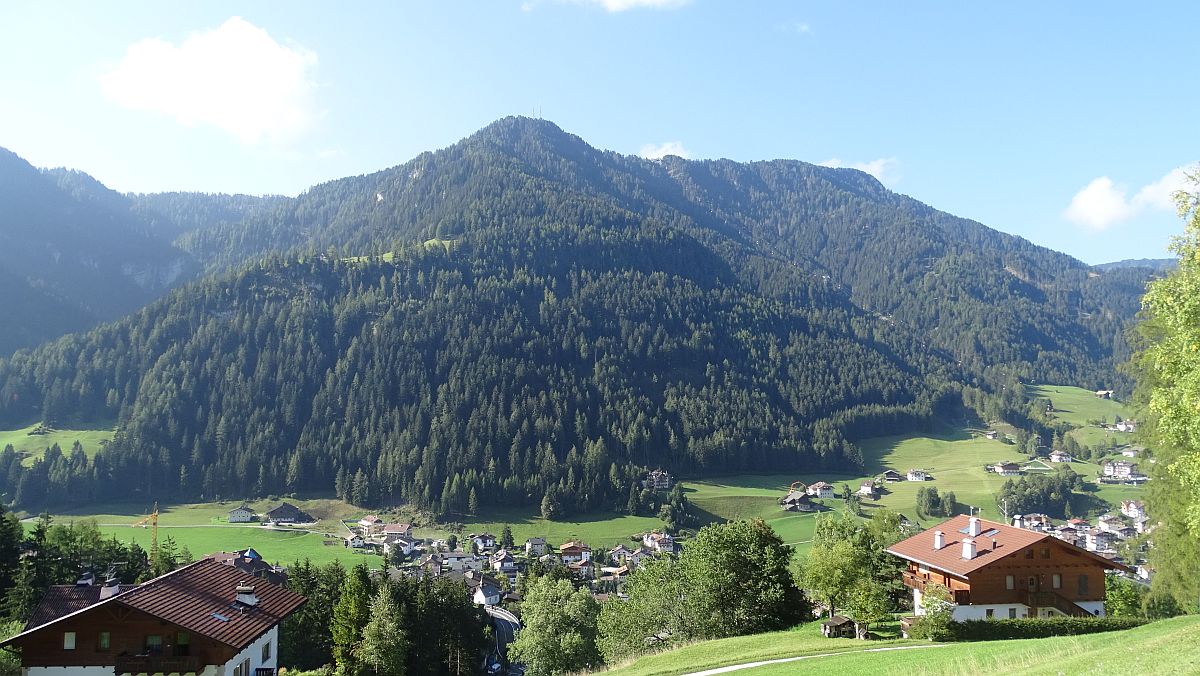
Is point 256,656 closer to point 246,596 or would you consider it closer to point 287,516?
point 246,596

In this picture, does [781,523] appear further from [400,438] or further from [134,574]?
[134,574]

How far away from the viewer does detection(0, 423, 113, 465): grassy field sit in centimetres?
16512

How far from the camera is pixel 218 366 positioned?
196m

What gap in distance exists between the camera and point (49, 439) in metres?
174

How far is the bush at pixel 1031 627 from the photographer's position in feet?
107

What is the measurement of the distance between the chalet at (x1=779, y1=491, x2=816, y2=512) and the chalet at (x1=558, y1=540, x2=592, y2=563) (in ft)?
168

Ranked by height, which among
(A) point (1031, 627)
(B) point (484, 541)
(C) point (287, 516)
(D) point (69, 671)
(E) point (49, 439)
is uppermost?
(A) point (1031, 627)

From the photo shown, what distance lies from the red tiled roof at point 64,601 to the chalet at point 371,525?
94.5 metres

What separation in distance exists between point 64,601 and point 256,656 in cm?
1453

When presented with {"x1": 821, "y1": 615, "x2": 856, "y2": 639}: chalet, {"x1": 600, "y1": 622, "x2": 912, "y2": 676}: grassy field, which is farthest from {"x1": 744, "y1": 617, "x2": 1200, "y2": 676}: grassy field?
{"x1": 821, "y1": 615, "x2": 856, "y2": 639}: chalet

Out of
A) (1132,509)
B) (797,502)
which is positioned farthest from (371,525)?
(1132,509)

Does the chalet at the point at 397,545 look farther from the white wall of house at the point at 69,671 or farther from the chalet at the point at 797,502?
the white wall of house at the point at 69,671

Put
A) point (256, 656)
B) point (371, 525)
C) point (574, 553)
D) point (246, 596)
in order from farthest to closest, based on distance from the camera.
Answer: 1. point (371, 525)
2. point (574, 553)
3. point (246, 596)
4. point (256, 656)

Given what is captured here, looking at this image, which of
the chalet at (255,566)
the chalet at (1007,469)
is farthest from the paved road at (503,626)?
the chalet at (1007,469)
